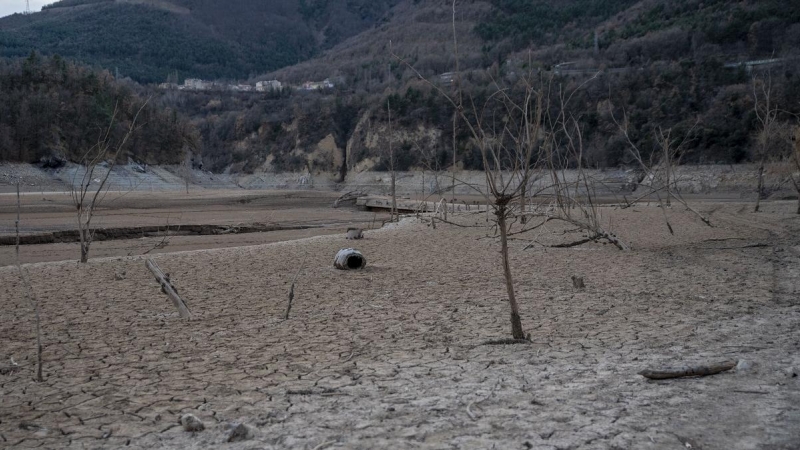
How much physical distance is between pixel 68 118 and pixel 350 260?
4362cm

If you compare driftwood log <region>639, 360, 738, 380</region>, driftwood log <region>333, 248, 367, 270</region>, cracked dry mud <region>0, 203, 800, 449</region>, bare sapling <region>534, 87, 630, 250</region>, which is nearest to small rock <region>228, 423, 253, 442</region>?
cracked dry mud <region>0, 203, 800, 449</region>

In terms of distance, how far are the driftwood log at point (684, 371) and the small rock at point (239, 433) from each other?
8.02 feet

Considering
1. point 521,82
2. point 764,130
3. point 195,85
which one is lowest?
point 764,130

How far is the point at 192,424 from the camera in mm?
3602

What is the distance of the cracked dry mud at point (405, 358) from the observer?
3.55 m

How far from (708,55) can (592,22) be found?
40.4 metres

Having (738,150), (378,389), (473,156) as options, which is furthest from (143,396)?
(473,156)

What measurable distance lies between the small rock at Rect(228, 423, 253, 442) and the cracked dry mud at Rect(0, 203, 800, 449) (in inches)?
1.5

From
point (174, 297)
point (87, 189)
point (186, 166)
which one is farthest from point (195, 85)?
point (174, 297)

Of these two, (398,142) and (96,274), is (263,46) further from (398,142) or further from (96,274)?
(96,274)

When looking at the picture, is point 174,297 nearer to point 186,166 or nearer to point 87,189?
point 87,189

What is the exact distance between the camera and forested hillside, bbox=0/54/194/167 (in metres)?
42.2

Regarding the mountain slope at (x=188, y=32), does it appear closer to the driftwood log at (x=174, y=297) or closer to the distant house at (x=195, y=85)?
the distant house at (x=195, y=85)

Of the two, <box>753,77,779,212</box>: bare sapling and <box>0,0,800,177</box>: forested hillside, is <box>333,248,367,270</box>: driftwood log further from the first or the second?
<box>753,77,779,212</box>: bare sapling
